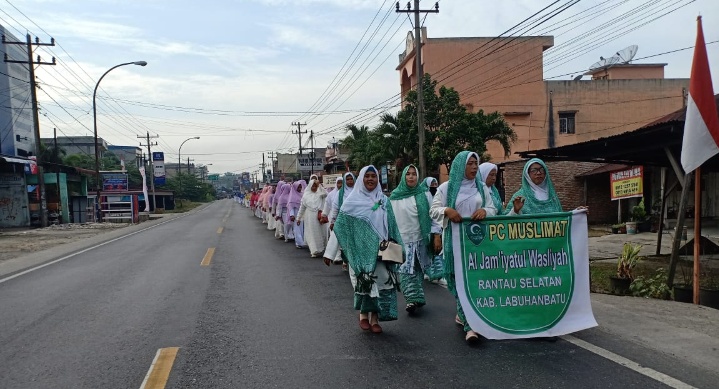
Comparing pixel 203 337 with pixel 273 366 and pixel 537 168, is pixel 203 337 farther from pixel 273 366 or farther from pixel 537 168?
pixel 537 168

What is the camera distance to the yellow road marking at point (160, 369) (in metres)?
4.13

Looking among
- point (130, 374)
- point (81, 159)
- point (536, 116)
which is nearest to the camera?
point (130, 374)

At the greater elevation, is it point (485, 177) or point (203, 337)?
point (485, 177)

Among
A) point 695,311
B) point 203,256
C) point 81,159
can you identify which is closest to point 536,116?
point 203,256

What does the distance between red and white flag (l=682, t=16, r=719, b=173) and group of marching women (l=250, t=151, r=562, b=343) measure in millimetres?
2238

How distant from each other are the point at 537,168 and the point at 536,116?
29584mm

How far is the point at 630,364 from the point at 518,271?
1180 millimetres

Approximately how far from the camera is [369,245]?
18.5 ft

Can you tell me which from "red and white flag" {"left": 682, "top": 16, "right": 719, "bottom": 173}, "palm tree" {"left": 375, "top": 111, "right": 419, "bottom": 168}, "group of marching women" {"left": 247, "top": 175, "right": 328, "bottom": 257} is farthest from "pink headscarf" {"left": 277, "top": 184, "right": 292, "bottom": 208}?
"red and white flag" {"left": 682, "top": 16, "right": 719, "bottom": 173}

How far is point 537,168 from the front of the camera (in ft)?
18.0

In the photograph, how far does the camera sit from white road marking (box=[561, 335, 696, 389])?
4004 mm

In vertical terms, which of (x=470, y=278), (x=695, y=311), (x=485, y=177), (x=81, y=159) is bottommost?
(x=695, y=311)

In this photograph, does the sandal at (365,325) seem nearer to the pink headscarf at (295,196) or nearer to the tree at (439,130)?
the pink headscarf at (295,196)

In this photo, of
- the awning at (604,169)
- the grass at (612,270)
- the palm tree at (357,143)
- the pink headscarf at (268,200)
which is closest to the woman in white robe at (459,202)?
the grass at (612,270)
